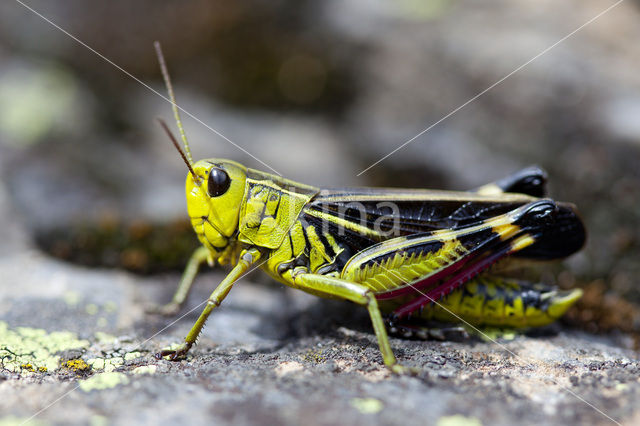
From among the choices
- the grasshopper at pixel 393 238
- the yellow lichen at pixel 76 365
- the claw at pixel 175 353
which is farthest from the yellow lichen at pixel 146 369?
the grasshopper at pixel 393 238

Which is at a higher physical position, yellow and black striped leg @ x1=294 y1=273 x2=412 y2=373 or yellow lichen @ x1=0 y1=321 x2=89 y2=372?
yellow and black striped leg @ x1=294 y1=273 x2=412 y2=373

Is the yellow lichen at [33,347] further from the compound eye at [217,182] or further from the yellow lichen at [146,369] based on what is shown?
the compound eye at [217,182]

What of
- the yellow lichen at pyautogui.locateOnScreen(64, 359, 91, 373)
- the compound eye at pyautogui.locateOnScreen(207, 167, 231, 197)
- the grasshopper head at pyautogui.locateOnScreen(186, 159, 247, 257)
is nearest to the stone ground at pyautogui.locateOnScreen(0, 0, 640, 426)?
the yellow lichen at pyautogui.locateOnScreen(64, 359, 91, 373)

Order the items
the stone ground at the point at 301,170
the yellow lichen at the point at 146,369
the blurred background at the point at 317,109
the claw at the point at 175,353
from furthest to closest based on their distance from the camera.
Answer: the blurred background at the point at 317,109 → the claw at the point at 175,353 → the yellow lichen at the point at 146,369 → the stone ground at the point at 301,170

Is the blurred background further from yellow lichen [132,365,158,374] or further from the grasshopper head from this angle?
yellow lichen [132,365,158,374]

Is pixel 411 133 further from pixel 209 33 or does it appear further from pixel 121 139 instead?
pixel 121 139

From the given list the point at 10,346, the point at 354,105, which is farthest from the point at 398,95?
the point at 10,346

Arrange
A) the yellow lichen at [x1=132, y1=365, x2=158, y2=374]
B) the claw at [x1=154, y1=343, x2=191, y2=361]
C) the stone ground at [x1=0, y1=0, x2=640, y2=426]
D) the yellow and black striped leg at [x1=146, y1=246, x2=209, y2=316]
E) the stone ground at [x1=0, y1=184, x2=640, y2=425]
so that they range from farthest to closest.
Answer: the yellow and black striped leg at [x1=146, y1=246, x2=209, y2=316]
the claw at [x1=154, y1=343, x2=191, y2=361]
the yellow lichen at [x1=132, y1=365, x2=158, y2=374]
the stone ground at [x1=0, y1=0, x2=640, y2=426]
the stone ground at [x1=0, y1=184, x2=640, y2=425]
